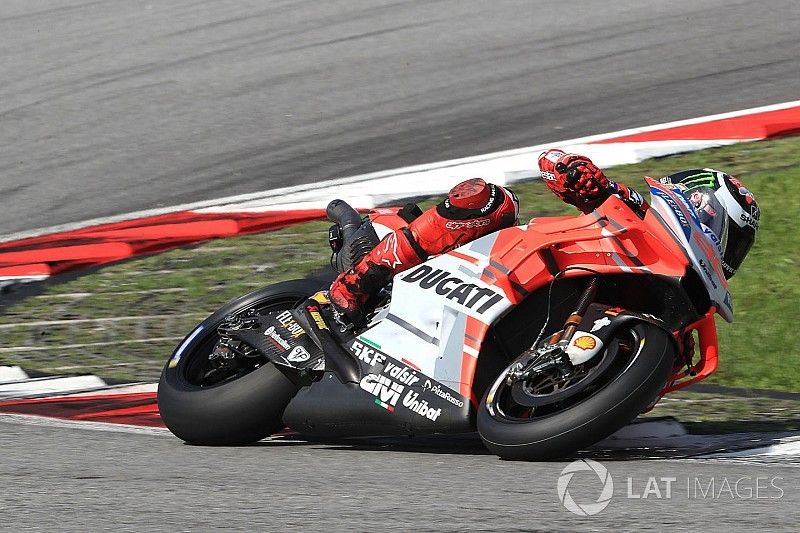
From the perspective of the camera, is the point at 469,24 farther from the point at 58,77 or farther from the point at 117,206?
the point at 117,206

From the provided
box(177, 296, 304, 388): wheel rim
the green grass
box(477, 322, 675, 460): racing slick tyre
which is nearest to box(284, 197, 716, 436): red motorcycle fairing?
box(477, 322, 675, 460): racing slick tyre

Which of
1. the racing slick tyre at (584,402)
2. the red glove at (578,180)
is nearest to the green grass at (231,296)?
the red glove at (578,180)

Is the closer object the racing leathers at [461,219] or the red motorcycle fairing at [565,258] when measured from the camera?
the red motorcycle fairing at [565,258]

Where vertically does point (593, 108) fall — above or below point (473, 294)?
below

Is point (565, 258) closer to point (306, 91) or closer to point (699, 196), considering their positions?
point (699, 196)

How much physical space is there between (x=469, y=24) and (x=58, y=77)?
3943 millimetres

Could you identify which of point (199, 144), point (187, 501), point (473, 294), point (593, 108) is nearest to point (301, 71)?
point (199, 144)

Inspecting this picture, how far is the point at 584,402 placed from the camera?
4477 millimetres

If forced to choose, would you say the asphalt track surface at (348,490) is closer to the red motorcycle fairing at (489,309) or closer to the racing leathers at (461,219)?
the red motorcycle fairing at (489,309)

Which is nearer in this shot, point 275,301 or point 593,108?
point 275,301

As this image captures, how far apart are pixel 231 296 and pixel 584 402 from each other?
3.46m

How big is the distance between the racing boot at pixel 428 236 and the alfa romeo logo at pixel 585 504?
99 cm

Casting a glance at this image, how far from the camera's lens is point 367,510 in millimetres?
3799

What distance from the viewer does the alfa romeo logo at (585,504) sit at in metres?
3.78
